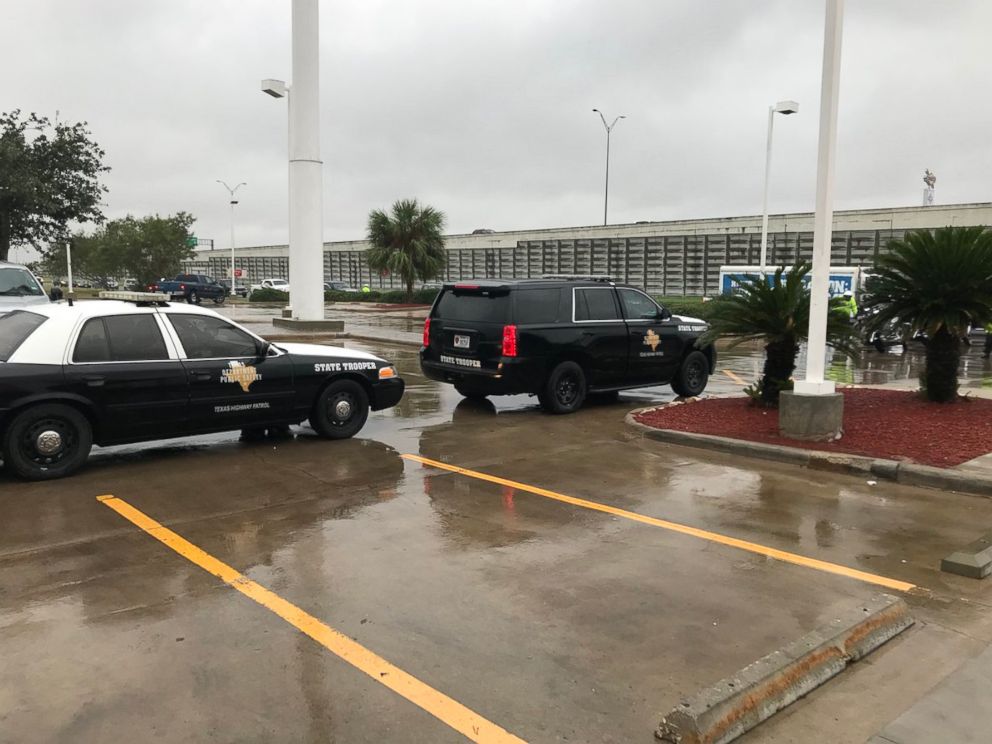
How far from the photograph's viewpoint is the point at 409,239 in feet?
152

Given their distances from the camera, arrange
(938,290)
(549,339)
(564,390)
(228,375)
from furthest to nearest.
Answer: (564,390), (549,339), (938,290), (228,375)

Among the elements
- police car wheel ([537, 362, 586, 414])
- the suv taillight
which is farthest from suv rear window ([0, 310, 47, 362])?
police car wheel ([537, 362, 586, 414])

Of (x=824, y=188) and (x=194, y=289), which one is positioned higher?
(x=824, y=188)

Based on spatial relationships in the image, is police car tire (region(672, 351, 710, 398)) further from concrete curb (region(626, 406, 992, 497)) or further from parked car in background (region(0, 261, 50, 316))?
parked car in background (region(0, 261, 50, 316))

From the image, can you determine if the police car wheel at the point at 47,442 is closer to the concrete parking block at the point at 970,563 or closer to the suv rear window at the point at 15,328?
the suv rear window at the point at 15,328

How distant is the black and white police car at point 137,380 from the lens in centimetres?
716

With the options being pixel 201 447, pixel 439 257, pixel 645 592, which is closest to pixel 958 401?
pixel 645 592

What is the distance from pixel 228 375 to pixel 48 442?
1709 mm

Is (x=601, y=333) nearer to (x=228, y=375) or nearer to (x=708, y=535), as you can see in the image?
(x=228, y=375)

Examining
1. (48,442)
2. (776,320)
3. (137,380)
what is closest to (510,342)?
(776,320)

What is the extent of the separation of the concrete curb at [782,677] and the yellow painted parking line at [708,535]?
57 cm

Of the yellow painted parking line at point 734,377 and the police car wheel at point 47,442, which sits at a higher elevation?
the police car wheel at point 47,442

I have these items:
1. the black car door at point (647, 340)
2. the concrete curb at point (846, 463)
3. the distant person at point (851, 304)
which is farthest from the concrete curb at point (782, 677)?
the distant person at point (851, 304)

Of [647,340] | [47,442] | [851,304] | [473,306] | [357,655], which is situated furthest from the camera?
[851,304]
